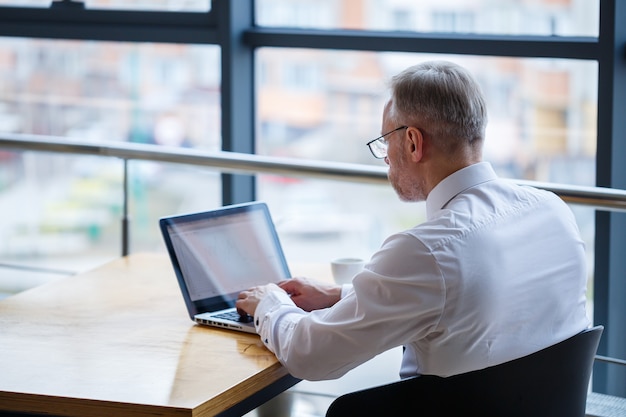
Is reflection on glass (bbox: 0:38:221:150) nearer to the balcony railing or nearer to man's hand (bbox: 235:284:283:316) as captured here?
the balcony railing

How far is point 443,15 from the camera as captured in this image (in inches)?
130

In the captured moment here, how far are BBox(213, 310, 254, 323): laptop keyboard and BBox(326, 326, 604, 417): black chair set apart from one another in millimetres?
358

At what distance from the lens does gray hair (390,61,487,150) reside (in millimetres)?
1812

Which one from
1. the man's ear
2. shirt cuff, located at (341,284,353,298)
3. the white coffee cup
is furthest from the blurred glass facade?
the man's ear

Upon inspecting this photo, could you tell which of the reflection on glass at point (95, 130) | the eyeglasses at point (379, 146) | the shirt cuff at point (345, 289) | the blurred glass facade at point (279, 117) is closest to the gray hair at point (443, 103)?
the eyeglasses at point (379, 146)

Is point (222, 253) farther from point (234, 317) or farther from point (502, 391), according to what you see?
point (502, 391)

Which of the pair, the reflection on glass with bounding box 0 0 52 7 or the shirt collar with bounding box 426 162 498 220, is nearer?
the shirt collar with bounding box 426 162 498 220

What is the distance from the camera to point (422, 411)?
1670 millimetres

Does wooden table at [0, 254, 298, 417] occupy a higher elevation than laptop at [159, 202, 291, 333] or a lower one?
lower

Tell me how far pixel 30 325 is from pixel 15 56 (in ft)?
8.40

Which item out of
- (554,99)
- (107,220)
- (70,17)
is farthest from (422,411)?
(107,220)

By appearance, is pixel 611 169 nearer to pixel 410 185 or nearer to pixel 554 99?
pixel 554 99

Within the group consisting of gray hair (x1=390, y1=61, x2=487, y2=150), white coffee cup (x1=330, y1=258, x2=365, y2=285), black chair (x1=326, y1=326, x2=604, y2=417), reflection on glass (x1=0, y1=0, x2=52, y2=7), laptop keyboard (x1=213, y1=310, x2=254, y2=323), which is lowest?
black chair (x1=326, y1=326, x2=604, y2=417)

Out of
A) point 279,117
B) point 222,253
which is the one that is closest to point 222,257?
point 222,253
